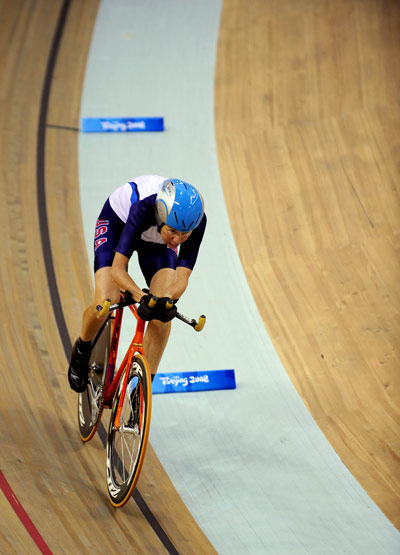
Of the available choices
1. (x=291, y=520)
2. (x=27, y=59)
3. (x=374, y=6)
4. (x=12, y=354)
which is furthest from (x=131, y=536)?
(x=374, y=6)

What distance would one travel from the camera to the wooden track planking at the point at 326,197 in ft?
13.7

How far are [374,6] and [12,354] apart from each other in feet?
16.8

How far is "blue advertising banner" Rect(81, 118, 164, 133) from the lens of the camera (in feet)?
20.7

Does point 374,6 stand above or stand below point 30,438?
above

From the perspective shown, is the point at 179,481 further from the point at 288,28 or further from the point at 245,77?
the point at 288,28

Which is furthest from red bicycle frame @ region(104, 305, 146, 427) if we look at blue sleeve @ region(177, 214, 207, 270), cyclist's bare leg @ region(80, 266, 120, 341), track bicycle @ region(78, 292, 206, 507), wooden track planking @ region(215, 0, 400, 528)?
wooden track planking @ region(215, 0, 400, 528)

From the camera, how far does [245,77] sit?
6.73 m

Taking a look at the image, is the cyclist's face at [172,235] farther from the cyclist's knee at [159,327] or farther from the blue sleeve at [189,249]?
the cyclist's knee at [159,327]

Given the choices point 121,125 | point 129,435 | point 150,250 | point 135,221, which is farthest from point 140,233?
point 121,125

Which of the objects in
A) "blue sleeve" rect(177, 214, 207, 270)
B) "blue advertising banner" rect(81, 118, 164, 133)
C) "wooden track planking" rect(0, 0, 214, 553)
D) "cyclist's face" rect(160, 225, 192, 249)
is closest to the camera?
"cyclist's face" rect(160, 225, 192, 249)

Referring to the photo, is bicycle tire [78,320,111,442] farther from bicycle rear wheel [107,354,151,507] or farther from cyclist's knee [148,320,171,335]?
cyclist's knee [148,320,171,335]

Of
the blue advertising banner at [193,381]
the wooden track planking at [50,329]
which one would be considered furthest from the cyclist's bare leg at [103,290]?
the blue advertising banner at [193,381]

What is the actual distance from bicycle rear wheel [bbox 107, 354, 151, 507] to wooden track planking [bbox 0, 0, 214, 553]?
0.14m

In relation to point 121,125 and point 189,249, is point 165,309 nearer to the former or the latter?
point 189,249
